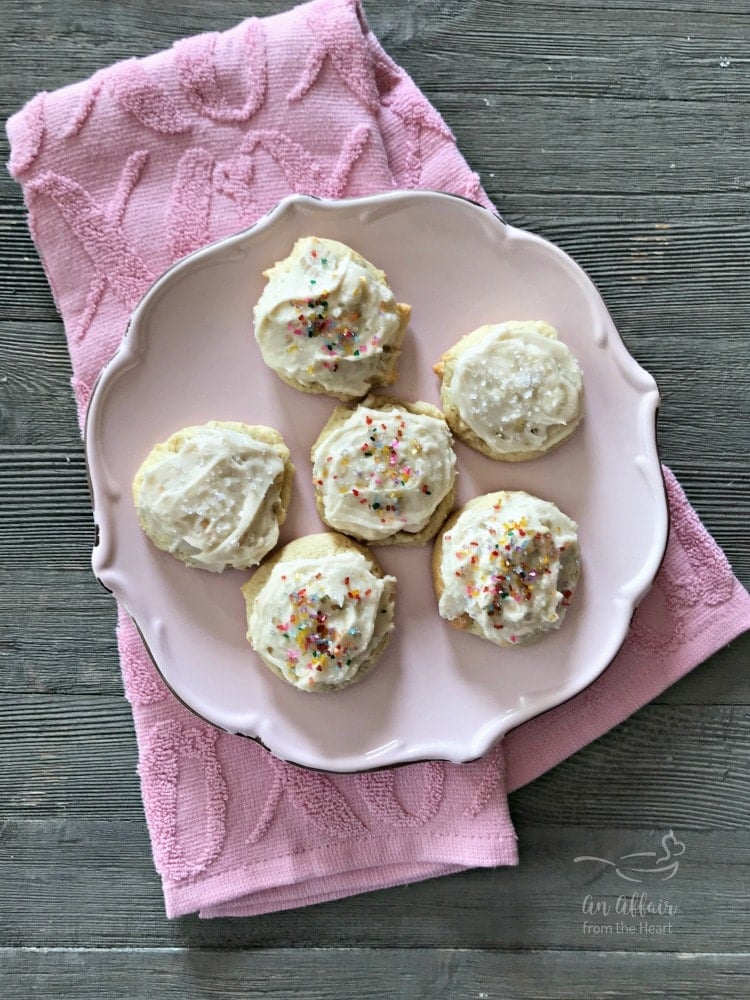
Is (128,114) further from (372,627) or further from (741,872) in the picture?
(741,872)

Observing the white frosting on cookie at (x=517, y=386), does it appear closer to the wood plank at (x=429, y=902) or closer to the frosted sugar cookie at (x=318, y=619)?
the frosted sugar cookie at (x=318, y=619)

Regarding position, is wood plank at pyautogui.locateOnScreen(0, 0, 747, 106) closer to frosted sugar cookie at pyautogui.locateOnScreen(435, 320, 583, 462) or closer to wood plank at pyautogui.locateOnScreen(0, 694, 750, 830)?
frosted sugar cookie at pyautogui.locateOnScreen(435, 320, 583, 462)

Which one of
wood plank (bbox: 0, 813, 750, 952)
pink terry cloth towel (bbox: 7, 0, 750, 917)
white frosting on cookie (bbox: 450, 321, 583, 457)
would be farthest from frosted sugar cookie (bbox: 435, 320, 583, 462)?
wood plank (bbox: 0, 813, 750, 952)

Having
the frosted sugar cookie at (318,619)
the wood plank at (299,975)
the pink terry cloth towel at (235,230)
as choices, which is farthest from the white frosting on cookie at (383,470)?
the wood plank at (299,975)

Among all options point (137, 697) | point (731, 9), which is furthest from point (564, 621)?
point (731, 9)

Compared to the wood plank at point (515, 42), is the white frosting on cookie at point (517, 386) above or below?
below

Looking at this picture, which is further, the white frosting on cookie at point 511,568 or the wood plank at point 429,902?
the wood plank at point 429,902
